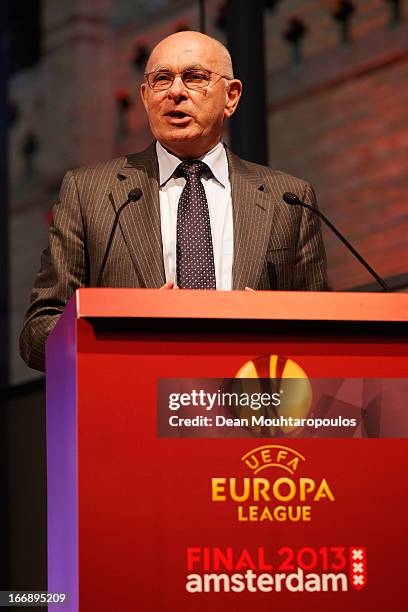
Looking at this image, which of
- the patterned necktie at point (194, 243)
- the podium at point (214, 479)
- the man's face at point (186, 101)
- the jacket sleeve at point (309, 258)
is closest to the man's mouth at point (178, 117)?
the man's face at point (186, 101)

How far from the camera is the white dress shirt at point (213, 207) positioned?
102 inches

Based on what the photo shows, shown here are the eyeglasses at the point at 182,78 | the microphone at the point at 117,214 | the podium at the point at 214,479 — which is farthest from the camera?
the eyeglasses at the point at 182,78

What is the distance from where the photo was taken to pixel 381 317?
208 centimetres

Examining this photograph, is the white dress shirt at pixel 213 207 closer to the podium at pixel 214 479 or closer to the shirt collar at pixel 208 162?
the shirt collar at pixel 208 162

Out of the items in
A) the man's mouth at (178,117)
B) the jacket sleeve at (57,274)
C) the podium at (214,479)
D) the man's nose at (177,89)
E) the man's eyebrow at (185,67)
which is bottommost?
the podium at (214,479)

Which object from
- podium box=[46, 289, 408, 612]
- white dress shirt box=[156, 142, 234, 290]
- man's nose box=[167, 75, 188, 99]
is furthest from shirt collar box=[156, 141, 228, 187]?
podium box=[46, 289, 408, 612]

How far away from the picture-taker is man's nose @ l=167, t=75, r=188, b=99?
262cm

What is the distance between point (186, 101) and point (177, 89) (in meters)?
0.03

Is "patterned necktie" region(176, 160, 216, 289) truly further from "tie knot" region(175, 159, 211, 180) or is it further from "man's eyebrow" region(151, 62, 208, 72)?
"man's eyebrow" region(151, 62, 208, 72)

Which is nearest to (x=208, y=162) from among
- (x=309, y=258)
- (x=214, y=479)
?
(x=309, y=258)

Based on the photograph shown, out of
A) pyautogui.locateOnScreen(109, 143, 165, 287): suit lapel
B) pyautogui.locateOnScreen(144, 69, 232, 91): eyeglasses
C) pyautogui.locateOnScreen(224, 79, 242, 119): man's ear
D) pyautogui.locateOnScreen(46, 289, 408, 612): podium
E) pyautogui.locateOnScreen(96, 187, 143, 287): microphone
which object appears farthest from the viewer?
pyautogui.locateOnScreen(224, 79, 242, 119): man's ear

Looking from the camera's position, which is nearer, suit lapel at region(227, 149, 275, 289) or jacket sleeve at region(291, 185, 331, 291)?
suit lapel at region(227, 149, 275, 289)

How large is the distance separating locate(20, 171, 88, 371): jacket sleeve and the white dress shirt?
16cm

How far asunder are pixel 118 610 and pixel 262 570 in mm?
210
